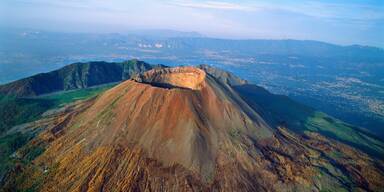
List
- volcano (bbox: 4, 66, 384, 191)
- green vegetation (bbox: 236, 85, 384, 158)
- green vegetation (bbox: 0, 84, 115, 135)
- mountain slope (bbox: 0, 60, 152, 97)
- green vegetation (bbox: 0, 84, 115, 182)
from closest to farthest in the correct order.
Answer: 1. volcano (bbox: 4, 66, 384, 191)
2. green vegetation (bbox: 0, 84, 115, 182)
3. green vegetation (bbox: 236, 85, 384, 158)
4. green vegetation (bbox: 0, 84, 115, 135)
5. mountain slope (bbox: 0, 60, 152, 97)

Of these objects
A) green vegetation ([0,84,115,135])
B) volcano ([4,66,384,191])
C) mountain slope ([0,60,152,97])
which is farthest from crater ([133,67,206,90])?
mountain slope ([0,60,152,97])

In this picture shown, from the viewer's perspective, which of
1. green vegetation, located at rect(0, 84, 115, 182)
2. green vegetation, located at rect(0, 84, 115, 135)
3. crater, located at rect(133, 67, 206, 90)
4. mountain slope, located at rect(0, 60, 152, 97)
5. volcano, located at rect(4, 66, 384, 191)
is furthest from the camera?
mountain slope, located at rect(0, 60, 152, 97)

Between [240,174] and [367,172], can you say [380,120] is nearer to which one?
[367,172]

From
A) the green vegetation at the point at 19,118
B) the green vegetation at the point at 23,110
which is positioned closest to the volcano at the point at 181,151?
the green vegetation at the point at 19,118

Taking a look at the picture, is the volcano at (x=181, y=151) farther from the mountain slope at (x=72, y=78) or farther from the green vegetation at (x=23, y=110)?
the mountain slope at (x=72, y=78)

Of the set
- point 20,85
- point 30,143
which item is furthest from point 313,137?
point 20,85

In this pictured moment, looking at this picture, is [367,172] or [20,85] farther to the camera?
[20,85]

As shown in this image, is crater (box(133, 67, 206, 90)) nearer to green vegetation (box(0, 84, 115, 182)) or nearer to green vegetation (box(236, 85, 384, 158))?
green vegetation (box(236, 85, 384, 158))
